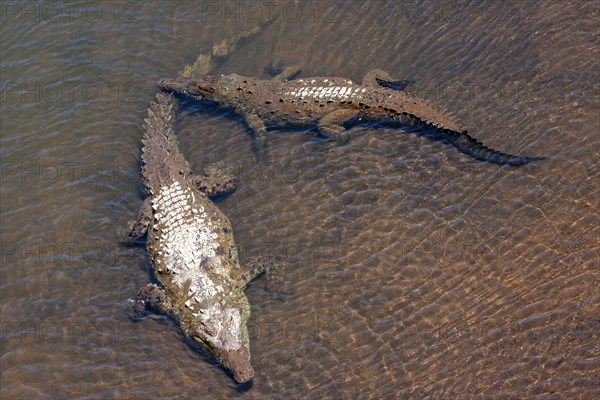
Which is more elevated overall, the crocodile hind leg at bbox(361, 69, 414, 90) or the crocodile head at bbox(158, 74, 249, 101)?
the crocodile hind leg at bbox(361, 69, 414, 90)

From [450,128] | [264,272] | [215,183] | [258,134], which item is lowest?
[264,272]

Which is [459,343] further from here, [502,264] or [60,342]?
[60,342]

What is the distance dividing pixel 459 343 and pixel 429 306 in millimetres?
667

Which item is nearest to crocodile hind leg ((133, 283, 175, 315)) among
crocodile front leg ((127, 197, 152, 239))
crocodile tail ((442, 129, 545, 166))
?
crocodile front leg ((127, 197, 152, 239))

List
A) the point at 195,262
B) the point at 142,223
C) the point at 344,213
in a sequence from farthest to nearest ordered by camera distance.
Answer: the point at 142,223, the point at 344,213, the point at 195,262

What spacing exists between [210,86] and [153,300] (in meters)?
4.96

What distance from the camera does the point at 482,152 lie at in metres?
8.60

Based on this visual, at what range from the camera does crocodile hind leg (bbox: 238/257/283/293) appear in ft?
26.9

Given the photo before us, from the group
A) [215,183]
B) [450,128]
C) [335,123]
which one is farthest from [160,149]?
[450,128]

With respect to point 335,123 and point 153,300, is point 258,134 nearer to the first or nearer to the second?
point 335,123

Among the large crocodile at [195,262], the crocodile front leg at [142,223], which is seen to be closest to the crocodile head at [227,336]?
the large crocodile at [195,262]

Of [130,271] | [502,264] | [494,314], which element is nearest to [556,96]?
[502,264]

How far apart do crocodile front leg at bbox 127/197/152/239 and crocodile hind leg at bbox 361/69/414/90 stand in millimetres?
4883

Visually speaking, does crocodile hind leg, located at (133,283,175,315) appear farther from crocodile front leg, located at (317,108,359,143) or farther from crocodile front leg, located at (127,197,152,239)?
crocodile front leg, located at (317,108,359,143)
